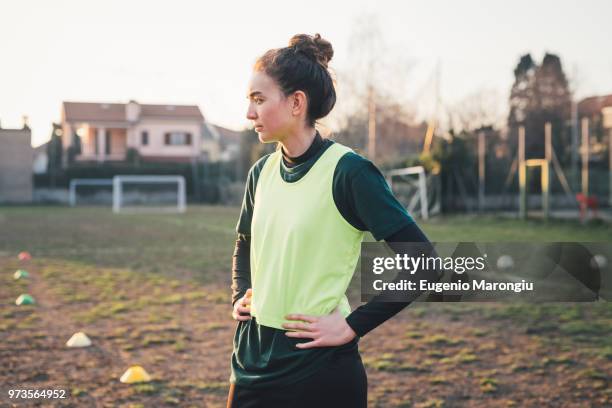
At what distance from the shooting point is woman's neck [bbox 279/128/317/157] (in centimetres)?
213

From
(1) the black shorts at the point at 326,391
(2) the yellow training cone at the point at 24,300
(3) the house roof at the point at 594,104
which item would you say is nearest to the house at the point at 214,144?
(3) the house roof at the point at 594,104

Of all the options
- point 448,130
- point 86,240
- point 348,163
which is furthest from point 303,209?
point 448,130

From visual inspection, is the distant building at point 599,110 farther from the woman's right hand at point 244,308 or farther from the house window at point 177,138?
the house window at point 177,138

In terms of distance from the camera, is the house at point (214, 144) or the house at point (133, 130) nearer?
the house at point (133, 130)

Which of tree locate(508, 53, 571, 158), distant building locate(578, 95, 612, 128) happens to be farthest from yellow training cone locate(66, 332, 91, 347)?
tree locate(508, 53, 571, 158)

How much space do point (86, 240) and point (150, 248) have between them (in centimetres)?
271

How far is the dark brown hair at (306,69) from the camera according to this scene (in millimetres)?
2066

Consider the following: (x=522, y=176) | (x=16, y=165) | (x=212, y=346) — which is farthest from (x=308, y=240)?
(x=16, y=165)

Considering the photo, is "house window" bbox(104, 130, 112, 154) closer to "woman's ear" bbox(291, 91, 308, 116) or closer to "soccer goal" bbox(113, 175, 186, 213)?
"soccer goal" bbox(113, 175, 186, 213)

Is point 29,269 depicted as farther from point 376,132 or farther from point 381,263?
point 376,132

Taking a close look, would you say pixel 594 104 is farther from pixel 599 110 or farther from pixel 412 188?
pixel 412 188

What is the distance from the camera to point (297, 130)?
2129 millimetres

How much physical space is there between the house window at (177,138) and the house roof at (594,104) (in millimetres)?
32506

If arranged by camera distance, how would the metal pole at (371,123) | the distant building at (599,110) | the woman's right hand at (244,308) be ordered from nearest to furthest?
the woman's right hand at (244,308) < the distant building at (599,110) < the metal pole at (371,123)
